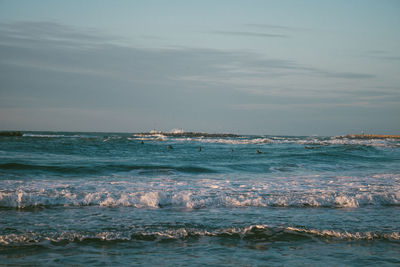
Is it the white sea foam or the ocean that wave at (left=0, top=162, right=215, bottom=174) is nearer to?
the ocean

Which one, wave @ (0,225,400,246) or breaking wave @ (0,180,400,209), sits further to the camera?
breaking wave @ (0,180,400,209)

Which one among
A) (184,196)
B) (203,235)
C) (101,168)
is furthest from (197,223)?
(101,168)

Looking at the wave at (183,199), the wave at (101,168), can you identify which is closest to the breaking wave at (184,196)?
the wave at (183,199)

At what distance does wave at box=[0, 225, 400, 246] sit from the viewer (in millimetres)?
6082

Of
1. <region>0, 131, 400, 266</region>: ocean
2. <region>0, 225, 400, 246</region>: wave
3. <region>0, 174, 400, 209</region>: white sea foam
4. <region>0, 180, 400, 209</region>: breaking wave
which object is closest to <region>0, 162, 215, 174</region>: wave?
<region>0, 131, 400, 266</region>: ocean

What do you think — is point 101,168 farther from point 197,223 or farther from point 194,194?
point 197,223

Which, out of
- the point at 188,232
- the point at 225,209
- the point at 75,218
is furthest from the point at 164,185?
the point at 188,232

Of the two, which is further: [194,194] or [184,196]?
[194,194]

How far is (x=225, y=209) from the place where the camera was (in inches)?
349

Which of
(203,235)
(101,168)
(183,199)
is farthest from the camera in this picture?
(101,168)

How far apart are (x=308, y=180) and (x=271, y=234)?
861 cm

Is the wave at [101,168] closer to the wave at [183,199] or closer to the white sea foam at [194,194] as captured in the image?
the white sea foam at [194,194]

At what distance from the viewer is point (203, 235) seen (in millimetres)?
6461

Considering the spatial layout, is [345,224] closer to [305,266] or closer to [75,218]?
[305,266]
